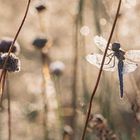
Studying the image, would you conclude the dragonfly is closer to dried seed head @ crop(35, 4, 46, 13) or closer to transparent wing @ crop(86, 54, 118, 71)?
transparent wing @ crop(86, 54, 118, 71)

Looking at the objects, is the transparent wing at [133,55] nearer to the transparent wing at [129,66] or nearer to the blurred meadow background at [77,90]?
the transparent wing at [129,66]

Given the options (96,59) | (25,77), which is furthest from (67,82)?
(96,59)

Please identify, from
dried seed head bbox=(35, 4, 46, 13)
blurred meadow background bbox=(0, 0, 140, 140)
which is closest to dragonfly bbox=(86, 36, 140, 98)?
blurred meadow background bbox=(0, 0, 140, 140)

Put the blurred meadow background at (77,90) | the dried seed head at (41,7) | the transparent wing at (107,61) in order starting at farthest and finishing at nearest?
1. the dried seed head at (41,7)
2. the blurred meadow background at (77,90)
3. the transparent wing at (107,61)

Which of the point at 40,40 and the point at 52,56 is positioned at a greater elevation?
the point at 40,40

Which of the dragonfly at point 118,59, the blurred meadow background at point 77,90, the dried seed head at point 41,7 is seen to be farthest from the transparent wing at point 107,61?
the dried seed head at point 41,7

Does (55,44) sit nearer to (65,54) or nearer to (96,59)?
(65,54)

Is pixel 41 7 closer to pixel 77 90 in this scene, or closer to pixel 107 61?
pixel 77 90
